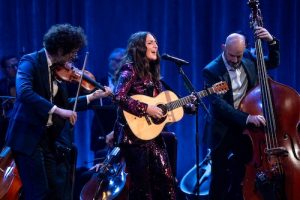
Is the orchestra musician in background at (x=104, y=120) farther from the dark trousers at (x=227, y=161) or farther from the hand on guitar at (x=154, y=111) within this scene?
the hand on guitar at (x=154, y=111)

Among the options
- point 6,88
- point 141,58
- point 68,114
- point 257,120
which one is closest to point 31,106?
point 68,114

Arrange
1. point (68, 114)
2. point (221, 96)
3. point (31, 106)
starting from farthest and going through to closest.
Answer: point (221, 96), point (31, 106), point (68, 114)

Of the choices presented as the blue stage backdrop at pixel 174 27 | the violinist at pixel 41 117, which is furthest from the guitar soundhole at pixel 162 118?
the blue stage backdrop at pixel 174 27

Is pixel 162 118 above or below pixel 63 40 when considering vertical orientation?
below

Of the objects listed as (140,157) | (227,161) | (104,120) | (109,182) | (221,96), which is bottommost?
(109,182)

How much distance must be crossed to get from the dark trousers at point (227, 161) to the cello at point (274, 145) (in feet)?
1.64

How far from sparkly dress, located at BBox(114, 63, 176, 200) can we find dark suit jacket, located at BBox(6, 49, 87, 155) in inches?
22.3

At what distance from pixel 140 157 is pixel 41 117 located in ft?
2.73

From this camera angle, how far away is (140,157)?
395 centimetres

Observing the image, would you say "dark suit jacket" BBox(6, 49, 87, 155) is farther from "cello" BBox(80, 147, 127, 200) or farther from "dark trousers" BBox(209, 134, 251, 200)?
"dark trousers" BBox(209, 134, 251, 200)

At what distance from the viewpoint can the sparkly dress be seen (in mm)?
3957

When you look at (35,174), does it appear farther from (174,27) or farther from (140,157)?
(174,27)

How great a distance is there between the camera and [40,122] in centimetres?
358

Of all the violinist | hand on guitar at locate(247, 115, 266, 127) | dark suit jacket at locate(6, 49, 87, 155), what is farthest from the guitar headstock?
dark suit jacket at locate(6, 49, 87, 155)
